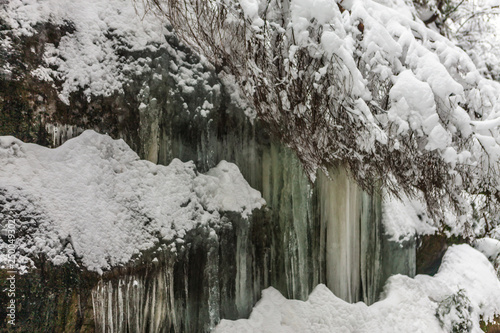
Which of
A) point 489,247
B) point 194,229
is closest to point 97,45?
point 194,229

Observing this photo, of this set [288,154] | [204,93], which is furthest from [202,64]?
[288,154]

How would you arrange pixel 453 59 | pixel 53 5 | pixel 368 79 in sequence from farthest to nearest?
pixel 453 59 < pixel 368 79 < pixel 53 5

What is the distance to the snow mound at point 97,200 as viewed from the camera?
2.30m

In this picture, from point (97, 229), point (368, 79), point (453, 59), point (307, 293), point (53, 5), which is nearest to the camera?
point (97, 229)

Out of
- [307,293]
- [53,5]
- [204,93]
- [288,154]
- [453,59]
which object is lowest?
[307,293]

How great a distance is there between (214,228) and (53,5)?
2188 millimetres

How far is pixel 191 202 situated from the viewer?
308cm

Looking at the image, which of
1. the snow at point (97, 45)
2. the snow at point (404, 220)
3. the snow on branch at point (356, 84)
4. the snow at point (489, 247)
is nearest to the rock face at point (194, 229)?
the snow at point (97, 45)

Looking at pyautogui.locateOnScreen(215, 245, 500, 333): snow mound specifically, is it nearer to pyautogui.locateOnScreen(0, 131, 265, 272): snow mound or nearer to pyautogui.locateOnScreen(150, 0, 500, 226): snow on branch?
pyautogui.locateOnScreen(0, 131, 265, 272): snow mound

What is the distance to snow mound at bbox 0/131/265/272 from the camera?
7.55 feet

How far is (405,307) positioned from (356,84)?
9.12 ft

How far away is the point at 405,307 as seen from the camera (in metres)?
4.09

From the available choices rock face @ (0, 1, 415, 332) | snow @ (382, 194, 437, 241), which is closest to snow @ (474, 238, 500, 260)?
snow @ (382, 194, 437, 241)

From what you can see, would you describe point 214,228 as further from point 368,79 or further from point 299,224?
point 368,79
